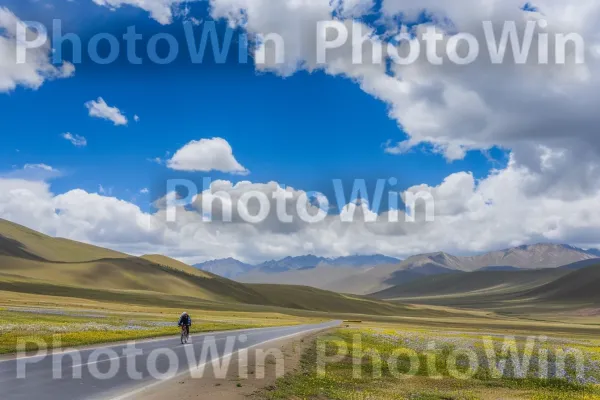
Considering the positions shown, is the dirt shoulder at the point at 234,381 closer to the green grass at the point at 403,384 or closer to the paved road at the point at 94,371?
the green grass at the point at 403,384

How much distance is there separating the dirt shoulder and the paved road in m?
1.05

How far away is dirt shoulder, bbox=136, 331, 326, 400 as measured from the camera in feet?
64.2

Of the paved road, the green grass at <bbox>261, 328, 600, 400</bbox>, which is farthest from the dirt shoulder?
the paved road

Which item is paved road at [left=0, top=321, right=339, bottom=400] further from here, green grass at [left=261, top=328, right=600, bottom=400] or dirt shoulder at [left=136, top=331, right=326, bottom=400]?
green grass at [left=261, top=328, right=600, bottom=400]

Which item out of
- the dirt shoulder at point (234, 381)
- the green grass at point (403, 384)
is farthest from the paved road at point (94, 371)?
the green grass at point (403, 384)

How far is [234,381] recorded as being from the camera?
76.0 ft

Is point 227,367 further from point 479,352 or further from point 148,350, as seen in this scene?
point 479,352

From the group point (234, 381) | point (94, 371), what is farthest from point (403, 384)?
point (94, 371)

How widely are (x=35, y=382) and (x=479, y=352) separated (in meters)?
38.2

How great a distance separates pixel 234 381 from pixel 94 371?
20.5ft

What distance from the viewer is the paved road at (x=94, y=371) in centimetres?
1905

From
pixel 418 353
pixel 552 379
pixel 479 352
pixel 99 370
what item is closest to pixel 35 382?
pixel 99 370

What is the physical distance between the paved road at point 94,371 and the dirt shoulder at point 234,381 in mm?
1052

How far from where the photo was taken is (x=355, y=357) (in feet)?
131
